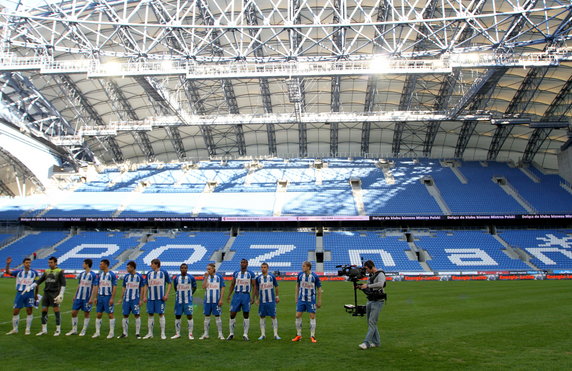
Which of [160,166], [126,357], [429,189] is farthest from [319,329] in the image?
[160,166]

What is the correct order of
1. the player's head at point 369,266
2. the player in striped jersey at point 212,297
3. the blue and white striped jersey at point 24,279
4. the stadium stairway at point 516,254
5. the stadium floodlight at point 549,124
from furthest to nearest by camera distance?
the stadium floodlight at point 549,124, the stadium stairway at point 516,254, the blue and white striped jersey at point 24,279, the player in striped jersey at point 212,297, the player's head at point 369,266

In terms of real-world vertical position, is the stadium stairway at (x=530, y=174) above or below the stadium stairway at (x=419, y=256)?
above

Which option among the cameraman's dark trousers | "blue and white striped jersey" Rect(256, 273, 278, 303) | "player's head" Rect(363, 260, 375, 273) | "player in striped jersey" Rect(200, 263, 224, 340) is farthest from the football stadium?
"player's head" Rect(363, 260, 375, 273)

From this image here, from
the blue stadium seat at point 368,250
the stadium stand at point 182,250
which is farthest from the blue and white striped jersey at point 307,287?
the stadium stand at point 182,250

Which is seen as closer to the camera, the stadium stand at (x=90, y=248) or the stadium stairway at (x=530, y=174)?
the stadium stand at (x=90, y=248)

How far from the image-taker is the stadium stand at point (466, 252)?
117 feet

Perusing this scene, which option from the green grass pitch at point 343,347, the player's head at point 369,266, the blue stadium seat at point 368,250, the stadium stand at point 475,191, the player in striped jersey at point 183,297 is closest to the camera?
the green grass pitch at point 343,347

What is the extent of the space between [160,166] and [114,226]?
29.2ft

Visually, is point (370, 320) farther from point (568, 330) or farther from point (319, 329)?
point (568, 330)

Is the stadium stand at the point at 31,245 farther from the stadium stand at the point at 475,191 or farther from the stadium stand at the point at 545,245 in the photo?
the stadium stand at the point at 545,245

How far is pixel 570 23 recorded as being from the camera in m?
26.1

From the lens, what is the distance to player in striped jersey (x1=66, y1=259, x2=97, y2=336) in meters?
10.9

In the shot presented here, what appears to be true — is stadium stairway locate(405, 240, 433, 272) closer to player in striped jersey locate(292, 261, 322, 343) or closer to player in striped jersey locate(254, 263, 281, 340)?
player in striped jersey locate(292, 261, 322, 343)

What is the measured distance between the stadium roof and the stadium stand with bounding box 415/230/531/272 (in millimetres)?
10237
